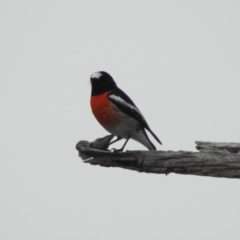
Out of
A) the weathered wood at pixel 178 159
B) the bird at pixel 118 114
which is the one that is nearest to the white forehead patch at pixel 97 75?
the bird at pixel 118 114

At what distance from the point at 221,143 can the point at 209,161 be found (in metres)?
0.44

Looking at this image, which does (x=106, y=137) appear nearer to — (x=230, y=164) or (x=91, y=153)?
(x=91, y=153)

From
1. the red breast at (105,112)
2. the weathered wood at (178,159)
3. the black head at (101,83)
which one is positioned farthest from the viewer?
the black head at (101,83)

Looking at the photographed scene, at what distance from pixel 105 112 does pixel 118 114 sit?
0.19 m

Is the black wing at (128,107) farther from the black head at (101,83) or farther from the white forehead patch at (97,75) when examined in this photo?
the white forehead patch at (97,75)

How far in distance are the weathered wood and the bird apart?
0.73m

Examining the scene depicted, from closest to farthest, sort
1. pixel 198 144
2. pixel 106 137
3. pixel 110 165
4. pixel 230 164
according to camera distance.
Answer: pixel 230 164, pixel 198 144, pixel 110 165, pixel 106 137

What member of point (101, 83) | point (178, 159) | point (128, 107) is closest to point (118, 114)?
point (128, 107)

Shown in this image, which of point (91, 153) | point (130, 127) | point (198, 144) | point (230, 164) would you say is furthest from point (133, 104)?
point (230, 164)

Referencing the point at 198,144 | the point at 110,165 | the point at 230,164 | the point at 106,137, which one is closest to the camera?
the point at 230,164

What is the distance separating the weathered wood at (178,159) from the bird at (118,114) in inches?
28.6

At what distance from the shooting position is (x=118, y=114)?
7.51 metres

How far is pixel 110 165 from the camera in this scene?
6738 millimetres

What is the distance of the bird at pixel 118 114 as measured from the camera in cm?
754
